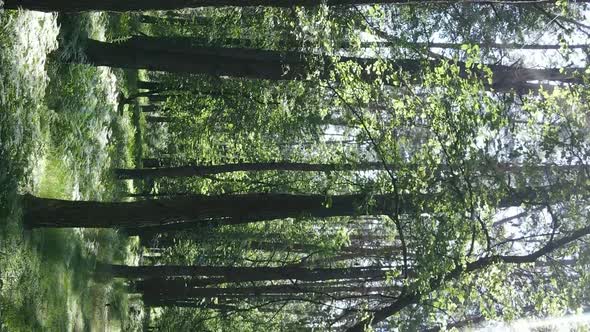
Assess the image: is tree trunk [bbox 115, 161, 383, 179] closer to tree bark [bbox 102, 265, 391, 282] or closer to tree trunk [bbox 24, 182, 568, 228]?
tree bark [bbox 102, 265, 391, 282]

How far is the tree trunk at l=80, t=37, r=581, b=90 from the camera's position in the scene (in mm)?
10336

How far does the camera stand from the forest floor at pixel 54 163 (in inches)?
326

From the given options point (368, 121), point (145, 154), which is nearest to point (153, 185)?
point (145, 154)

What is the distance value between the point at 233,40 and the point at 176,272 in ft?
19.2

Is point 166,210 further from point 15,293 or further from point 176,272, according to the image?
point 176,272

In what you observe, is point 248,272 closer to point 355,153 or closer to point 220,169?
point 355,153

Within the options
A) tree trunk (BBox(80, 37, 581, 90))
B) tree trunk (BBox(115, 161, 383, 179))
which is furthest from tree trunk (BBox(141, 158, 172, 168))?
tree trunk (BBox(80, 37, 581, 90))

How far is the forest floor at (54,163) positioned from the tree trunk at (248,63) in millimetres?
855

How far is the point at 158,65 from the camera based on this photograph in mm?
10336

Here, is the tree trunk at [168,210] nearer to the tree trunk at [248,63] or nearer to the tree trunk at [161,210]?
the tree trunk at [161,210]

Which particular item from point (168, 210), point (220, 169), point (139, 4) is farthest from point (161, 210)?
point (220, 169)

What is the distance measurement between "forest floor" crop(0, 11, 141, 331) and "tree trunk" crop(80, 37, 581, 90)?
0.85m

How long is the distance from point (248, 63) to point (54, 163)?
3.93 metres

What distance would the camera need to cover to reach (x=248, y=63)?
10.4 metres
